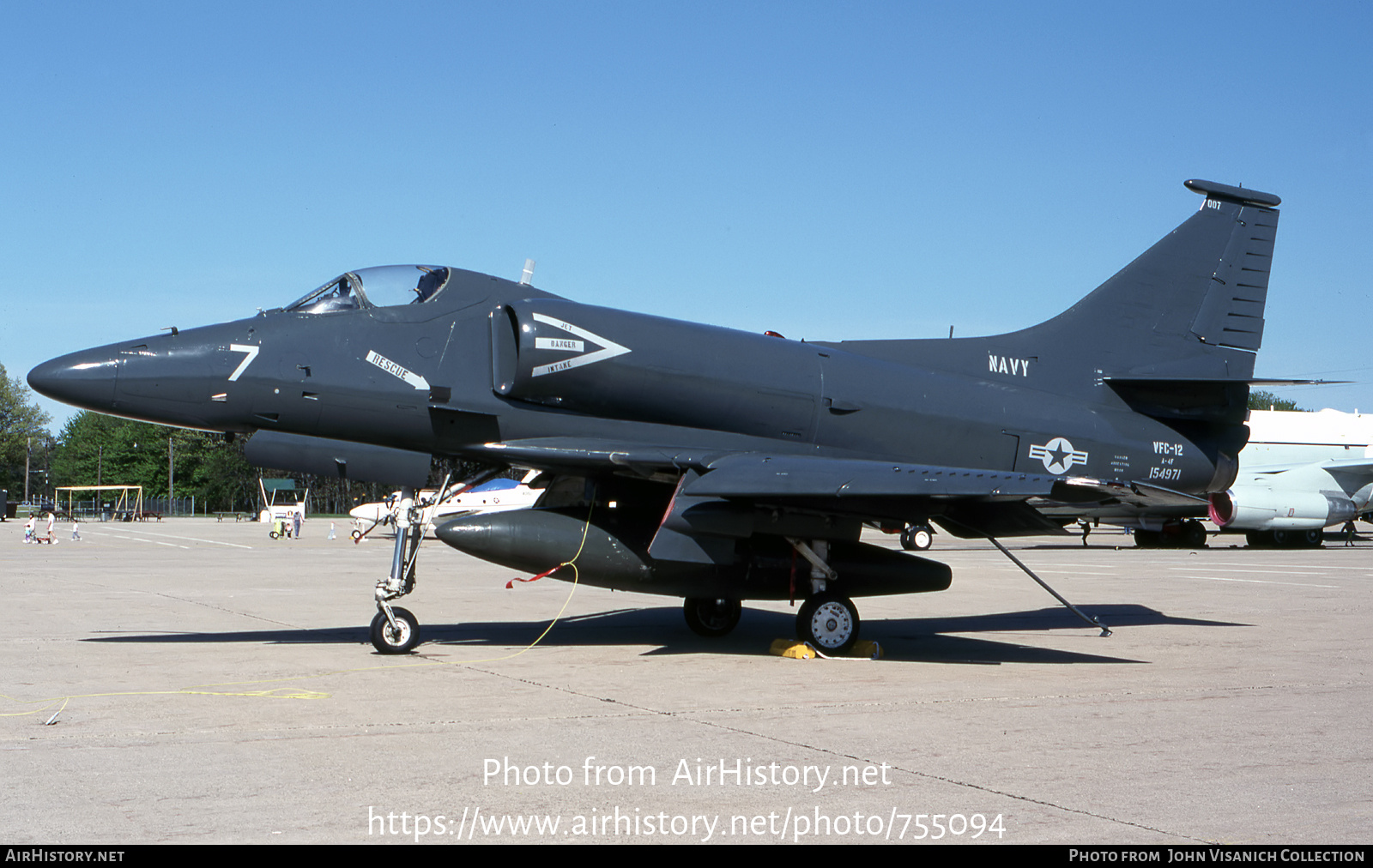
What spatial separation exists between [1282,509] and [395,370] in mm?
29033

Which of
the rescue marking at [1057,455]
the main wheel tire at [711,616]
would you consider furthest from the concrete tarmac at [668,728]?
the rescue marking at [1057,455]

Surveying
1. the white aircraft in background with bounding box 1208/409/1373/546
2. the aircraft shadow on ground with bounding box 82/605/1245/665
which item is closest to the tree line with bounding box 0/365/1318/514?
the white aircraft in background with bounding box 1208/409/1373/546

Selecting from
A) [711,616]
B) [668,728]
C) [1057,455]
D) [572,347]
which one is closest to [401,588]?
[572,347]

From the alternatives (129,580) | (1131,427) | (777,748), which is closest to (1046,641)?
(1131,427)

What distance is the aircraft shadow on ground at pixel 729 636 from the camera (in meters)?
11.4

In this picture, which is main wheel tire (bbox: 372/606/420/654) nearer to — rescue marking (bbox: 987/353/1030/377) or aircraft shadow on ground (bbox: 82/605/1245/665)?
aircraft shadow on ground (bbox: 82/605/1245/665)

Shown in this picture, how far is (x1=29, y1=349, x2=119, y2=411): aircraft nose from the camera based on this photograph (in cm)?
988

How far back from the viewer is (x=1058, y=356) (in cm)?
1354

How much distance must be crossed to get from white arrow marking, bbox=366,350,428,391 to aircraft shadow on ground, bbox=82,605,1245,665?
2.56 m

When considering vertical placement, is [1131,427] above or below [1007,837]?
above

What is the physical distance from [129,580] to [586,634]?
37.6ft

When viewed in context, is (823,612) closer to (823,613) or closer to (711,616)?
(823,613)

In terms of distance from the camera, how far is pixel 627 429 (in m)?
11.2
